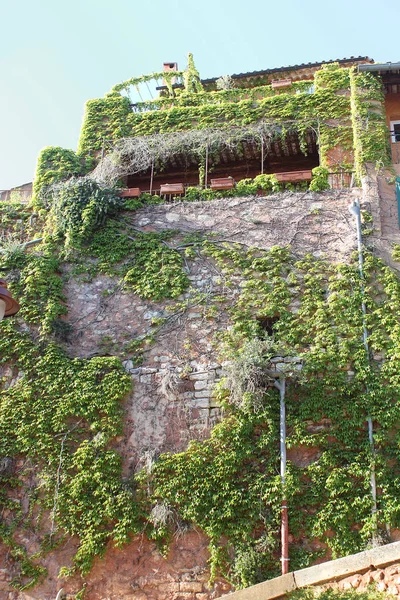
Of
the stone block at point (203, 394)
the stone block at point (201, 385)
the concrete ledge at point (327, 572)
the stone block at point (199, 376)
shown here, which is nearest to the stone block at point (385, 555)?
the concrete ledge at point (327, 572)

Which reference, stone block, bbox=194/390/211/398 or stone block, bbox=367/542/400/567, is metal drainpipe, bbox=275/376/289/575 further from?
stone block, bbox=367/542/400/567

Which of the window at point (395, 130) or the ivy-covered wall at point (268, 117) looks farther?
the window at point (395, 130)

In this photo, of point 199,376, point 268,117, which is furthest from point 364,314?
point 268,117

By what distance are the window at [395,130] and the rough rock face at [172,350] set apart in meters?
2.52

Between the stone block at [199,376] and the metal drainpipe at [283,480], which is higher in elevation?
the stone block at [199,376]

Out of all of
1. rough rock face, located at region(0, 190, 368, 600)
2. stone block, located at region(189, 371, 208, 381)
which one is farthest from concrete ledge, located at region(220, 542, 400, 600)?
stone block, located at region(189, 371, 208, 381)

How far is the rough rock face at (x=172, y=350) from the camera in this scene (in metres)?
11.1

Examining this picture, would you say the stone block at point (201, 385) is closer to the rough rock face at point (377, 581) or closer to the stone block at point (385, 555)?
the rough rock face at point (377, 581)

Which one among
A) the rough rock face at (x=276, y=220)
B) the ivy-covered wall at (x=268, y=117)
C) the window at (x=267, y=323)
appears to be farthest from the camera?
the ivy-covered wall at (x=268, y=117)

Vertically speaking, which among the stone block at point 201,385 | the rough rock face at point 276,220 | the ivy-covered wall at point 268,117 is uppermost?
the ivy-covered wall at point 268,117

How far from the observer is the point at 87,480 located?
1173 centimetres

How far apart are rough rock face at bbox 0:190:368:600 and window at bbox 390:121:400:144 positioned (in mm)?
2521

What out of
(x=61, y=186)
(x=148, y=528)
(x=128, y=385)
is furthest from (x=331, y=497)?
(x=61, y=186)

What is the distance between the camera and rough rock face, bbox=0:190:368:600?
36.5 ft
